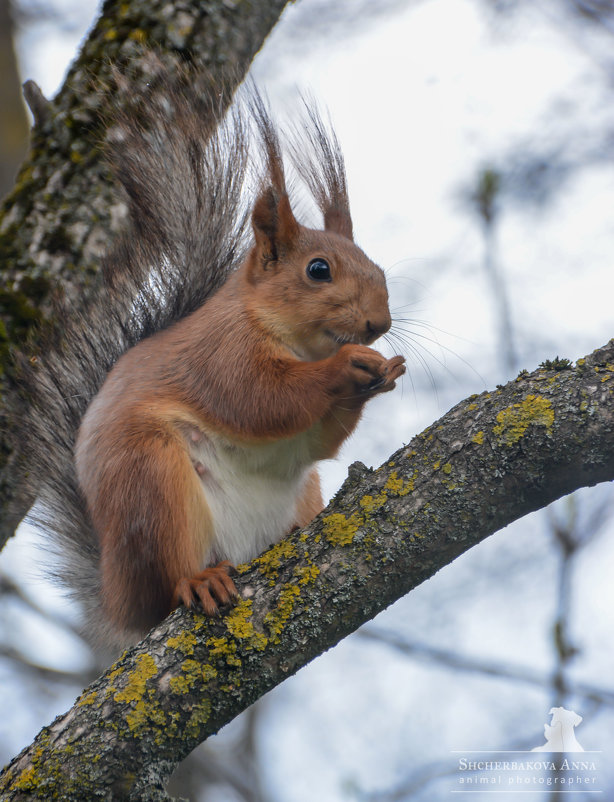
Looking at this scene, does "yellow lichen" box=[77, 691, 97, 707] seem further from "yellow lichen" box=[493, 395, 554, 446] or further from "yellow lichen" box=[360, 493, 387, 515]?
"yellow lichen" box=[493, 395, 554, 446]

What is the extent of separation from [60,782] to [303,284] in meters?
1.45

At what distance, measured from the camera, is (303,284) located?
7.91ft

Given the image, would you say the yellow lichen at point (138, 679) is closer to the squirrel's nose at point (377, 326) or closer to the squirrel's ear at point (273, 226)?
the squirrel's nose at point (377, 326)

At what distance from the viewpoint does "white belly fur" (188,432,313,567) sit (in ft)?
7.28

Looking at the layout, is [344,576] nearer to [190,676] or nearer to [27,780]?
[190,676]

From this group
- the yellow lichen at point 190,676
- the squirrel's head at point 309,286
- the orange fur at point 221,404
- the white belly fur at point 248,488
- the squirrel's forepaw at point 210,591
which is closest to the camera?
the yellow lichen at point 190,676

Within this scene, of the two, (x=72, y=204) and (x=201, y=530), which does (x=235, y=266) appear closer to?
(x=72, y=204)

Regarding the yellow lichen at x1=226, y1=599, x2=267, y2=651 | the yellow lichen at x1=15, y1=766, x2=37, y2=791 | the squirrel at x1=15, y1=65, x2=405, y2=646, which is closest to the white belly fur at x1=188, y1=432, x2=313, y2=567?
the squirrel at x1=15, y1=65, x2=405, y2=646

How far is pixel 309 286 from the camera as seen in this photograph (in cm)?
240

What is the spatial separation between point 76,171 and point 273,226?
61 centimetres

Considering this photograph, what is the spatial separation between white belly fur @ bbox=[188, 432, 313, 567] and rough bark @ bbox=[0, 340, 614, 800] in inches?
17.6

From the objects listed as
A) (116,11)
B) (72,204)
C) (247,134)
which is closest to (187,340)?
(72,204)

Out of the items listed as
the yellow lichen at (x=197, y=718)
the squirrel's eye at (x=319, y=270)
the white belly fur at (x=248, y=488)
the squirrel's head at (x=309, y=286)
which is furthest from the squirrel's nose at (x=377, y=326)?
the yellow lichen at (x=197, y=718)

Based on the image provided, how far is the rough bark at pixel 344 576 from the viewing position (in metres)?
1.66
